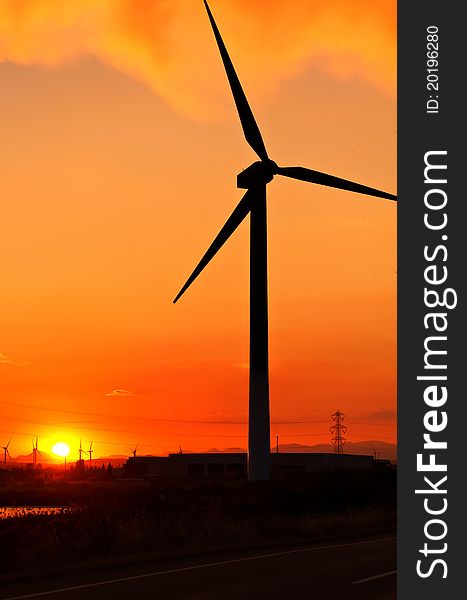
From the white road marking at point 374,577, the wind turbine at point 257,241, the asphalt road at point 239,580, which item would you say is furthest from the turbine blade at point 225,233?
the white road marking at point 374,577

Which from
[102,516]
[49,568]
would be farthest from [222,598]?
[102,516]

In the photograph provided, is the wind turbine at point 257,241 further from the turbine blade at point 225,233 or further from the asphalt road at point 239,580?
the asphalt road at point 239,580

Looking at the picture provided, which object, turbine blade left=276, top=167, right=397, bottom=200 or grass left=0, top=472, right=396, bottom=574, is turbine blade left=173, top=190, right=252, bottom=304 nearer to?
turbine blade left=276, top=167, right=397, bottom=200

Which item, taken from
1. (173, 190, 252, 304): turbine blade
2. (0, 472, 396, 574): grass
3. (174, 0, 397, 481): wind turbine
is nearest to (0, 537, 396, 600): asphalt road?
(0, 472, 396, 574): grass

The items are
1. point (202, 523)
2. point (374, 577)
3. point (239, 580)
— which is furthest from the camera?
point (202, 523)

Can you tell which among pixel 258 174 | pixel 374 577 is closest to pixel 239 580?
pixel 374 577

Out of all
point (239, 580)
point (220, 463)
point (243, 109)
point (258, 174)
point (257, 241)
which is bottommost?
point (239, 580)

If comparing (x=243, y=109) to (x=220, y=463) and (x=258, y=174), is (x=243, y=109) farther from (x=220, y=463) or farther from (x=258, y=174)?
(x=220, y=463)
